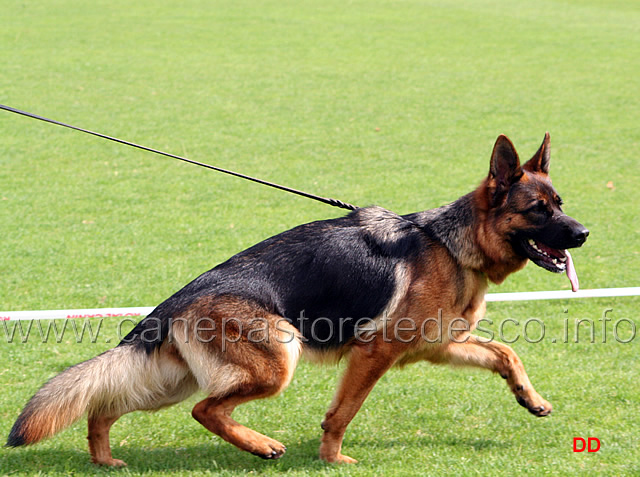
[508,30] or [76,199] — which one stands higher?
[508,30]

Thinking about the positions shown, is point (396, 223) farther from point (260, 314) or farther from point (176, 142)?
point (176, 142)

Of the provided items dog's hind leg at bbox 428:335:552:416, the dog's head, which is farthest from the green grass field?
the dog's head

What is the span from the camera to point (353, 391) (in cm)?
455

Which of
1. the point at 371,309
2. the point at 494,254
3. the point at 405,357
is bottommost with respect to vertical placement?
the point at 405,357

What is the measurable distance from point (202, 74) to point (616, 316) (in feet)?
41.1

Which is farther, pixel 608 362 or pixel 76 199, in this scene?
pixel 76 199

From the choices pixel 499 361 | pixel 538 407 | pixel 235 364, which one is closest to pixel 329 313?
pixel 235 364

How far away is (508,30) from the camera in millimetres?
22328

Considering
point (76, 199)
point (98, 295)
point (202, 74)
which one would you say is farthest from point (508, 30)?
point (98, 295)

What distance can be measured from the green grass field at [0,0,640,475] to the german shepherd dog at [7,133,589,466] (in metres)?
0.37

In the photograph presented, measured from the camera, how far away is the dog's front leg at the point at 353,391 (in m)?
4.54

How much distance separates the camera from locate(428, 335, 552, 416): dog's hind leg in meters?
4.86

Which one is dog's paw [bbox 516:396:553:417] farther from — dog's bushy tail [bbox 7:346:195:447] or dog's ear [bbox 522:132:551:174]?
dog's bushy tail [bbox 7:346:195:447]

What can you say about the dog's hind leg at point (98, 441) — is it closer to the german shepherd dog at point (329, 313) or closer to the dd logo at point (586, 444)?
the german shepherd dog at point (329, 313)
